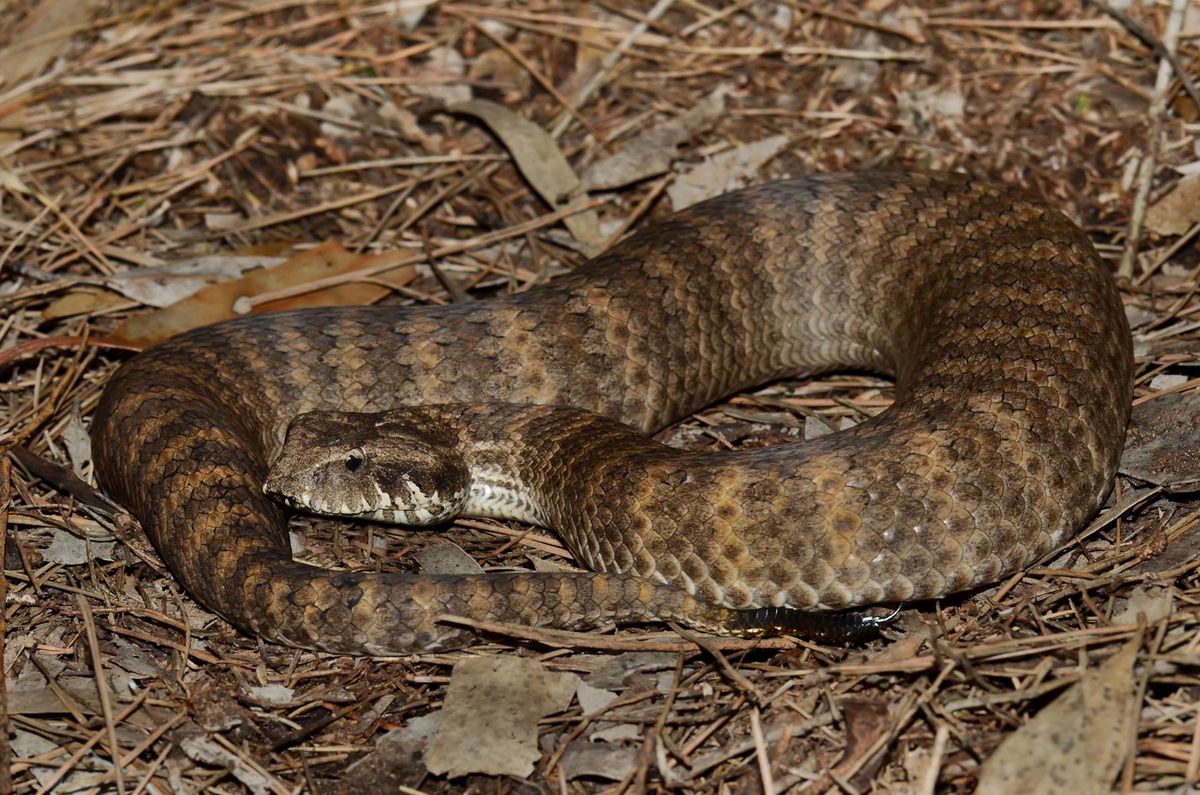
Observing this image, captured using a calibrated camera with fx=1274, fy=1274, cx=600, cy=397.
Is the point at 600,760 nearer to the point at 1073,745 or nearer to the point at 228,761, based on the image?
the point at 228,761

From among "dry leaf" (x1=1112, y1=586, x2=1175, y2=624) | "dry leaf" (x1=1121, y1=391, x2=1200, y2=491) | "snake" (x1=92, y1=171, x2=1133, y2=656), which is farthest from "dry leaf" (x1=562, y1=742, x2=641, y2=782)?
"dry leaf" (x1=1121, y1=391, x2=1200, y2=491)

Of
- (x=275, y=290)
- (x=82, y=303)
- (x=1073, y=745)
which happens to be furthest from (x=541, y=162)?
(x=1073, y=745)

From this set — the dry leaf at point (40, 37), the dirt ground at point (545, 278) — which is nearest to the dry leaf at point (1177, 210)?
the dirt ground at point (545, 278)

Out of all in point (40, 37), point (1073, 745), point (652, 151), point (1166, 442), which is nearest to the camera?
point (1073, 745)

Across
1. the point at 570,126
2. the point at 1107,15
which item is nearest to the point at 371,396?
the point at 570,126

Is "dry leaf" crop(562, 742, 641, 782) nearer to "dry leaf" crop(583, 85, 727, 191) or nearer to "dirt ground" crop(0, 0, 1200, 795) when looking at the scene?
"dirt ground" crop(0, 0, 1200, 795)

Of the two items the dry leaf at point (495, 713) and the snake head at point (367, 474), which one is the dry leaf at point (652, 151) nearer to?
the snake head at point (367, 474)
